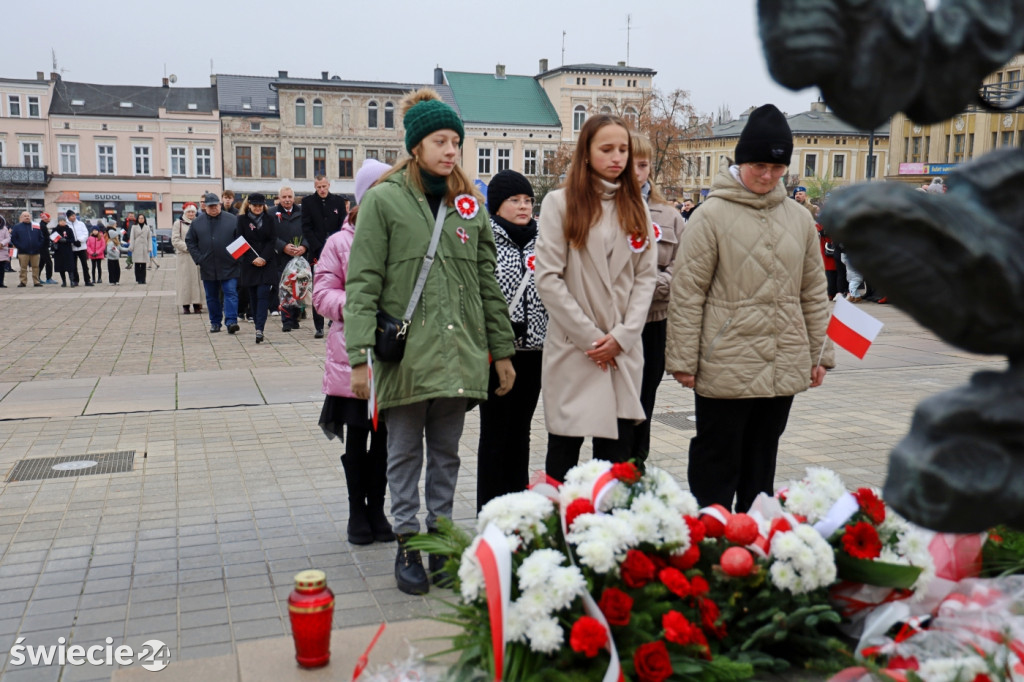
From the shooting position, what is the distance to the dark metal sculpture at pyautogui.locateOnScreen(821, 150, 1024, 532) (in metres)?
1.33

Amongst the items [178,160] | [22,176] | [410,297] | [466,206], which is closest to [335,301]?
[410,297]

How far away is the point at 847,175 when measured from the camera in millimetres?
83062

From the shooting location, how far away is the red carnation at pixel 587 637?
2.39 meters

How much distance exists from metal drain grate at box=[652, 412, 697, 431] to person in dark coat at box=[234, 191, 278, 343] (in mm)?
6814

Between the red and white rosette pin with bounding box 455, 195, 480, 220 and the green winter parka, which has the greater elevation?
the red and white rosette pin with bounding box 455, 195, 480, 220

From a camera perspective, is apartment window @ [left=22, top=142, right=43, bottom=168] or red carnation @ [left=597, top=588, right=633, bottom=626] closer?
red carnation @ [left=597, top=588, right=633, bottom=626]

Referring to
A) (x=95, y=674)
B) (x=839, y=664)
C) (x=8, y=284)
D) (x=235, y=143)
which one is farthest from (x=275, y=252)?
(x=235, y=143)

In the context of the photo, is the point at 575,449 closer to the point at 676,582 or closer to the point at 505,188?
the point at 505,188

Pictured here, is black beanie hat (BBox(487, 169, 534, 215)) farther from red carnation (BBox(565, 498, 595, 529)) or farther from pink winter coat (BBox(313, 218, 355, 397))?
red carnation (BBox(565, 498, 595, 529))

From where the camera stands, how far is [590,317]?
423cm

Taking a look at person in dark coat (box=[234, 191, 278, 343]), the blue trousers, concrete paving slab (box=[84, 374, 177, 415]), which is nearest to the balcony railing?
the blue trousers

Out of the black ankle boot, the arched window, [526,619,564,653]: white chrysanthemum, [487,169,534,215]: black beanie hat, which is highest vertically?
the arched window

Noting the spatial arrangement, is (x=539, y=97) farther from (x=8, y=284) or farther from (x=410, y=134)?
(x=410, y=134)

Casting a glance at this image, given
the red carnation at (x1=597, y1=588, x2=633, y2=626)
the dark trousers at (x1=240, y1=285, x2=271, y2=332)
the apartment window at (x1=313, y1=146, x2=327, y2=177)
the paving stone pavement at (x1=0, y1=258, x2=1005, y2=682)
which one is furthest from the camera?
the apartment window at (x1=313, y1=146, x2=327, y2=177)
